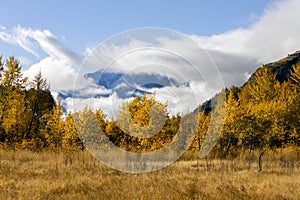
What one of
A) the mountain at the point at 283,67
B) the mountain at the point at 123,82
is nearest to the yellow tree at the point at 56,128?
the mountain at the point at 123,82

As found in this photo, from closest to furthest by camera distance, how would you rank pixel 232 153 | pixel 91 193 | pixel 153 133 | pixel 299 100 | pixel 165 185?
1. pixel 91 193
2. pixel 165 185
3. pixel 153 133
4. pixel 299 100
5. pixel 232 153

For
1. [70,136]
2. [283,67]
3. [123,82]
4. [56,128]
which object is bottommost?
[70,136]

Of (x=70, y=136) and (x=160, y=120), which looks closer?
(x=160, y=120)

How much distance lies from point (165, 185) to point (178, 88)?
12.9 ft

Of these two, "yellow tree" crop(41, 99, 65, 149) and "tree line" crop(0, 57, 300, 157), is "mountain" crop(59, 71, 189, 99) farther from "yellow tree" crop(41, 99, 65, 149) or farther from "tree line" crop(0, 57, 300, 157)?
"yellow tree" crop(41, 99, 65, 149)

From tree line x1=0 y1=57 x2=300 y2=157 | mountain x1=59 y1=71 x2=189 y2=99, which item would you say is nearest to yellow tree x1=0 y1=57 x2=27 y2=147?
tree line x1=0 y1=57 x2=300 y2=157

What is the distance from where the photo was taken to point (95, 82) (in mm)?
11703

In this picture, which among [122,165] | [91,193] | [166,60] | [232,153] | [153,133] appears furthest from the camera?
[232,153]

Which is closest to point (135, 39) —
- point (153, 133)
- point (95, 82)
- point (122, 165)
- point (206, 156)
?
point (95, 82)

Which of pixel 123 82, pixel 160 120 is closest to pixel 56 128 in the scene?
pixel 160 120

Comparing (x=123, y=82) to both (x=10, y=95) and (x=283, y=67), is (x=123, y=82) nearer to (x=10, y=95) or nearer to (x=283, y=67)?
(x=10, y=95)

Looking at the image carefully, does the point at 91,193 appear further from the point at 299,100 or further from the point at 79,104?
the point at 299,100

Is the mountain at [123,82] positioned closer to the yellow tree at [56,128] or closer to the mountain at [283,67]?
the yellow tree at [56,128]

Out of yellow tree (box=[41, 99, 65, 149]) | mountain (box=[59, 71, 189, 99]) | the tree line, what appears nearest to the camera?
mountain (box=[59, 71, 189, 99])
